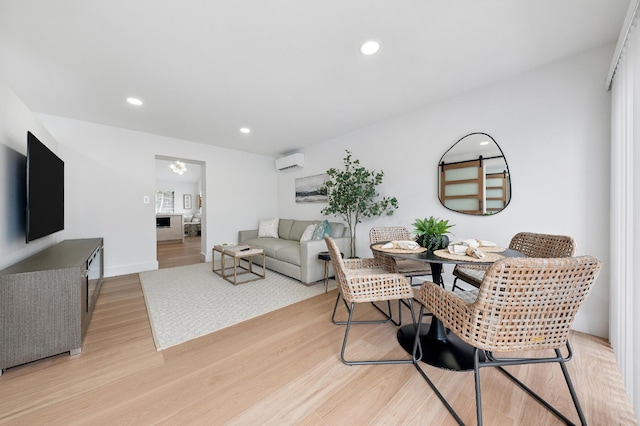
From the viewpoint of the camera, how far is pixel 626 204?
154 cm

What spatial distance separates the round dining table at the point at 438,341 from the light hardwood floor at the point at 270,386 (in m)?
0.08

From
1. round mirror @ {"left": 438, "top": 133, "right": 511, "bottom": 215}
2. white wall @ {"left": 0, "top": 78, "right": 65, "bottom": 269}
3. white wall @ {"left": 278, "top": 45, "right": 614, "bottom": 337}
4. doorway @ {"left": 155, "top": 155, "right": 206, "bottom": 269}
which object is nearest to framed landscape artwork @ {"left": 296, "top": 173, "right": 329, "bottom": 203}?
white wall @ {"left": 278, "top": 45, "right": 614, "bottom": 337}

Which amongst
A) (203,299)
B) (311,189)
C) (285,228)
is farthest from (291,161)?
(203,299)

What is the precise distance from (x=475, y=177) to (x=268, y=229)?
3759 millimetres

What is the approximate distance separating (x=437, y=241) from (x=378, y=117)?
7.25 ft

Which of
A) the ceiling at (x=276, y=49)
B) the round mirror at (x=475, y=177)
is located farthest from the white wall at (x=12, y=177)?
the round mirror at (x=475, y=177)

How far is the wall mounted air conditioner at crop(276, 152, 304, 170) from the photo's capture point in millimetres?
4906

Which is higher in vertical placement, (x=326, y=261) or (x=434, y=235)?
(x=434, y=235)

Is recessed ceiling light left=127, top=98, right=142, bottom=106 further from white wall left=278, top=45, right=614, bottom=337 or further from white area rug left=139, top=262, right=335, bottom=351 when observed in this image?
white wall left=278, top=45, right=614, bottom=337

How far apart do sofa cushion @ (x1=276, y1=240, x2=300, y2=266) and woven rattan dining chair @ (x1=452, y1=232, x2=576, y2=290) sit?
2.04 m

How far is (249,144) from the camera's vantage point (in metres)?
4.67

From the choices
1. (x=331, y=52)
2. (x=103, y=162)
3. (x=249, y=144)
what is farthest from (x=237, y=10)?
(x=103, y=162)

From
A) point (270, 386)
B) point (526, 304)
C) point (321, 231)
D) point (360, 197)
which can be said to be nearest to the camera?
point (526, 304)

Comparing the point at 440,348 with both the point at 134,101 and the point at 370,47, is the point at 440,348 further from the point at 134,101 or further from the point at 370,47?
the point at 134,101
